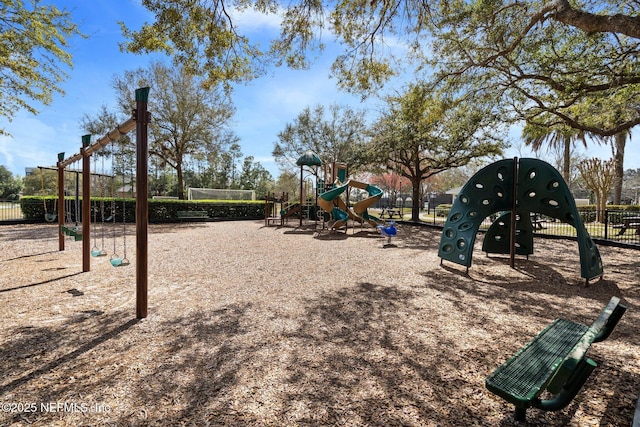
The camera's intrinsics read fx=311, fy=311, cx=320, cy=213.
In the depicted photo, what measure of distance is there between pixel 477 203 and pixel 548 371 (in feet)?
17.4

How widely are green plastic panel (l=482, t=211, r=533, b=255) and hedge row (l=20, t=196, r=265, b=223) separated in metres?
13.5

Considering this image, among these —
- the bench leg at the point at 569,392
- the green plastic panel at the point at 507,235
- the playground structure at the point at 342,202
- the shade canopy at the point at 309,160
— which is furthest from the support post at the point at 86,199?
the shade canopy at the point at 309,160

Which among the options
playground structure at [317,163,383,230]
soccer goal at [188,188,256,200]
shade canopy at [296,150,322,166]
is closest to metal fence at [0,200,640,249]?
playground structure at [317,163,383,230]

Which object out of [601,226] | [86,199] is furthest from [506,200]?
[601,226]

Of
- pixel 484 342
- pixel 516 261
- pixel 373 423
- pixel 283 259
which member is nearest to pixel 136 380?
pixel 373 423

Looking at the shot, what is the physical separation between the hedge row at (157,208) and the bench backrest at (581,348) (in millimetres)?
14450

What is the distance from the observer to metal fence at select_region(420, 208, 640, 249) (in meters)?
12.1

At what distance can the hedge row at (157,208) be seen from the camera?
1578 cm

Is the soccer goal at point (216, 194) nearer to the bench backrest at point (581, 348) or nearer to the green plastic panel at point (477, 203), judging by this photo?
the green plastic panel at point (477, 203)

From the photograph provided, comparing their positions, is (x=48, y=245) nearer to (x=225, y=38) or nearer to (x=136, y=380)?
(x=225, y=38)

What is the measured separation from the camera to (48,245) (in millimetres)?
8930

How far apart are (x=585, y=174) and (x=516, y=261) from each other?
21.8 m

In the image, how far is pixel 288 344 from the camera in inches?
128

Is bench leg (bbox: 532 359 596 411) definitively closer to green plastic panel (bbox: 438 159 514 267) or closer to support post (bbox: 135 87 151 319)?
support post (bbox: 135 87 151 319)
